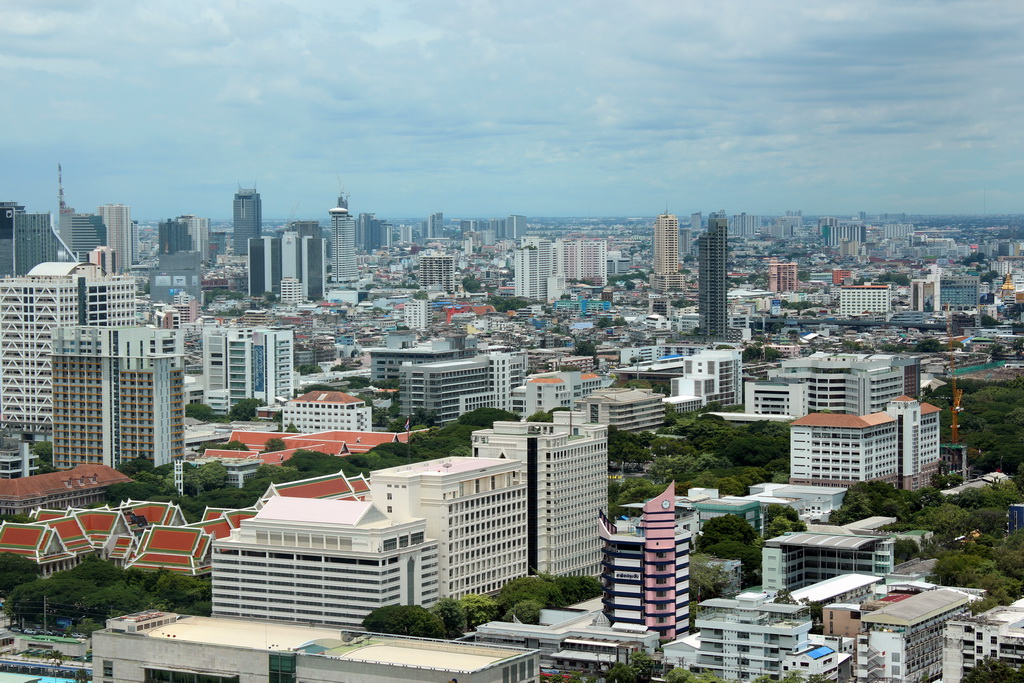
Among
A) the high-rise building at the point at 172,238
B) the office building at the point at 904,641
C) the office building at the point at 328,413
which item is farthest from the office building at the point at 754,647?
the high-rise building at the point at 172,238

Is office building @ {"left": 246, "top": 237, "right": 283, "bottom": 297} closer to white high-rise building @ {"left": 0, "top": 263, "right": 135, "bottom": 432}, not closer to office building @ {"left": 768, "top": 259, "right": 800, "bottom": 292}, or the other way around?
office building @ {"left": 768, "top": 259, "right": 800, "bottom": 292}

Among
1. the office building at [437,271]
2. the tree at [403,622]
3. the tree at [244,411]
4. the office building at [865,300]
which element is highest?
the office building at [437,271]

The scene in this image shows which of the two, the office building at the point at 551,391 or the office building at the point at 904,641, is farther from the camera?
the office building at the point at 551,391

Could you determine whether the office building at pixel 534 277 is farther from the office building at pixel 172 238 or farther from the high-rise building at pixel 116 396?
the high-rise building at pixel 116 396

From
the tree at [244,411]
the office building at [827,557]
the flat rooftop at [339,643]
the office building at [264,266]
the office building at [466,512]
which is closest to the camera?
the flat rooftop at [339,643]

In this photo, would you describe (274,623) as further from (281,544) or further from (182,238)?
(182,238)

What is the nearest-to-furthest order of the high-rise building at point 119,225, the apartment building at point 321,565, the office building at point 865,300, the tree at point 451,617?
1. the apartment building at point 321,565
2. the tree at point 451,617
3. the office building at point 865,300
4. the high-rise building at point 119,225
